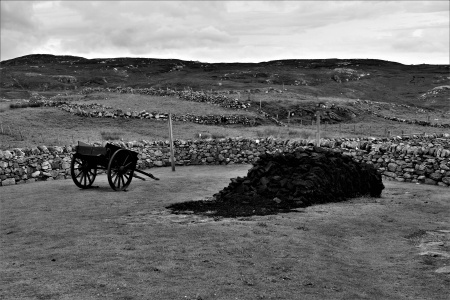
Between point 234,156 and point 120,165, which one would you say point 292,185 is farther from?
point 234,156

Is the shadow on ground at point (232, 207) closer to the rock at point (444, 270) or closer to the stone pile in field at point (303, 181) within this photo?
the stone pile in field at point (303, 181)

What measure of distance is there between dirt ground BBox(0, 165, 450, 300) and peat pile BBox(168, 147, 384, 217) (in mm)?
542

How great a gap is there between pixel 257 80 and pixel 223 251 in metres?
80.0

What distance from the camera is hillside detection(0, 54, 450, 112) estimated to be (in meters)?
66.6

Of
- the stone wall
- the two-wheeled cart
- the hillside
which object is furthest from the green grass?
the two-wheeled cart

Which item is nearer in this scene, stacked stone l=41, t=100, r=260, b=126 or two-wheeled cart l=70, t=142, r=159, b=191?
two-wheeled cart l=70, t=142, r=159, b=191

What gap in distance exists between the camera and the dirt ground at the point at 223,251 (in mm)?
7359

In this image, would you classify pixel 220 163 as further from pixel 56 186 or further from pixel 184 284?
pixel 184 284

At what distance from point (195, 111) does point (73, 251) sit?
32067mm

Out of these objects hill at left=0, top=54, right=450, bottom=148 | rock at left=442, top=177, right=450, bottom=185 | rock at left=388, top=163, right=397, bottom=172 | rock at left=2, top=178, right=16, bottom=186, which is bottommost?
rock at left=442, top=177, right=450, bottom=185

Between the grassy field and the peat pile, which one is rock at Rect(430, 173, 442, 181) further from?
the grassy field

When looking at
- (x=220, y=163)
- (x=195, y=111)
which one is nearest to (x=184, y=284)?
(x=220, y=163)

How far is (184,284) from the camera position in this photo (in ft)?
24.4

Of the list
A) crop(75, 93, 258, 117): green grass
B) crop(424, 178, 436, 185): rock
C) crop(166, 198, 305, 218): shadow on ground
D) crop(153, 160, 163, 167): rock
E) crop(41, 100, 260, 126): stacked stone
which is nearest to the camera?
crop(166, 198, 305, 218): shadow on ground
